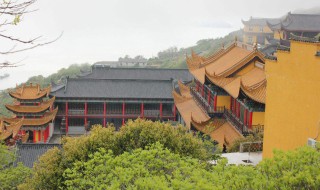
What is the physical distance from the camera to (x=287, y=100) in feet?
42.7

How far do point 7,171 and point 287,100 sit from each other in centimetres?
1020

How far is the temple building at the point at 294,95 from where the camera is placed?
12.0 m

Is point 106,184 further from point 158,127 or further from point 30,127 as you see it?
point 30,127

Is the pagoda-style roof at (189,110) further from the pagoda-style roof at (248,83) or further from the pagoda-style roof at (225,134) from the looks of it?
the pagoda-style roof at (248,83)

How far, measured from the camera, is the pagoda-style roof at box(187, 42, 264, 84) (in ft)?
73.8

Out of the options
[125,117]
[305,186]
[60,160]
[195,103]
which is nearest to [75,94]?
[125,117]

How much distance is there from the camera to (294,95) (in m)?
12.7

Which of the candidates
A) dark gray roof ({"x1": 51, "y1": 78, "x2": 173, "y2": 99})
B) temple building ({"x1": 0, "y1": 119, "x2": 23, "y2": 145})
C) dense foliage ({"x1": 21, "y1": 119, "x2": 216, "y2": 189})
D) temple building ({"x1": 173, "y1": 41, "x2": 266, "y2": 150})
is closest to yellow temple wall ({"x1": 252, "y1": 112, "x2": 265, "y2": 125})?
temple building ({"x1": 173, "y1": 41, "x2": 266, "y2": 150})

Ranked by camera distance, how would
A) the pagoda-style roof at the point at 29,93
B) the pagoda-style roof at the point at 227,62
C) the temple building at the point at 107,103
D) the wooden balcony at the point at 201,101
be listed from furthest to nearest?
the temple building at the point at 107,103 < the pagoda-style roof at the point at 29,93 < the wooden balcony at the point at 201,101 < the pagoda-style roof at the point at 227,62

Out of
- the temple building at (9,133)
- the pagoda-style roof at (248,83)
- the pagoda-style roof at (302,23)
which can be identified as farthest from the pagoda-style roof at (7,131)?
the pagoda-style roof at (302,23)

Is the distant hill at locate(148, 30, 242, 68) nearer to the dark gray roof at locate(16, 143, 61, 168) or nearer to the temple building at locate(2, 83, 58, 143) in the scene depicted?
the temple building at locate(2, 83, 58, 143)

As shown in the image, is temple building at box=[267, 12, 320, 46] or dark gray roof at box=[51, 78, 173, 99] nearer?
dark gray roof at box=[51, 78, 173, 99]

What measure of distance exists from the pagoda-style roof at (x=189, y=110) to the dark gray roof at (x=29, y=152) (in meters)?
8.29

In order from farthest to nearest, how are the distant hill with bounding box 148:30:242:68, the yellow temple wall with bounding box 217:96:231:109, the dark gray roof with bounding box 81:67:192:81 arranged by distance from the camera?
the distant hill with bounding box 148:30:242:68 < the dark gray roof with bounding box 81:67:192:81 < the yellow temple wall with bounding box 217:96:231:109
